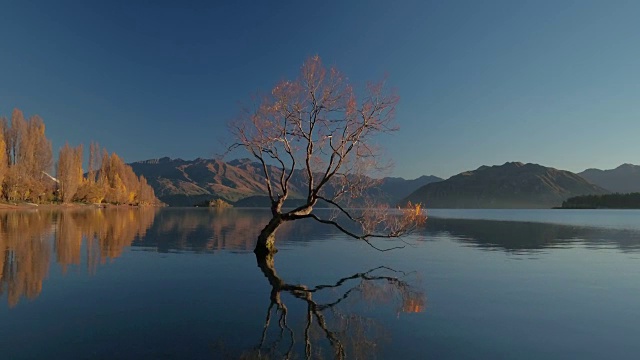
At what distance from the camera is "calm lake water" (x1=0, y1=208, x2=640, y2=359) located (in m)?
11.3

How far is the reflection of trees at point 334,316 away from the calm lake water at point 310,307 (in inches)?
2.2

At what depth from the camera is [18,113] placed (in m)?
122

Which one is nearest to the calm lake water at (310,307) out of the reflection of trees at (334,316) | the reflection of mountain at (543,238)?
the reflection of trees at (334,316)

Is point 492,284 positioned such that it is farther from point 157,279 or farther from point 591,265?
point 157,279

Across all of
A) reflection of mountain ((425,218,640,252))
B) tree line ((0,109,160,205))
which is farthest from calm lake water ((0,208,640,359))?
tree line ((0,109,160,205))

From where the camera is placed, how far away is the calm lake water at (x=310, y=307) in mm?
11281

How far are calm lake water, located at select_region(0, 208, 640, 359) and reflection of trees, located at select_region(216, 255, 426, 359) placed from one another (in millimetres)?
56

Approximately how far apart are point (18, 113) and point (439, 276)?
146626 millimetres

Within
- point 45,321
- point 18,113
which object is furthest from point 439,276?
point 18,113

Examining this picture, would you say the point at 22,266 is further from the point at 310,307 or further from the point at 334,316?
the point at 334,316

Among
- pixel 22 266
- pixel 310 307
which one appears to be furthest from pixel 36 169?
pixel 310 307

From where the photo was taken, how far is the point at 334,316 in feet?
48.5

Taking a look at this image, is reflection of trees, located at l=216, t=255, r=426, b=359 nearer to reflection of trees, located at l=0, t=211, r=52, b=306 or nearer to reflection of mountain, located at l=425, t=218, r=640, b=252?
reflection of trees, located at l=0, t=211, r=52, b=306

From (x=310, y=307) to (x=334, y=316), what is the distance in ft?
5.15
